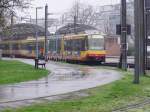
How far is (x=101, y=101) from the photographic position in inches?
671

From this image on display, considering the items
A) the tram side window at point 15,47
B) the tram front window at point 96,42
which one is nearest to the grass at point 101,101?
the tram front window at point 96,42

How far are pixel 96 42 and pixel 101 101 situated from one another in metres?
36.9

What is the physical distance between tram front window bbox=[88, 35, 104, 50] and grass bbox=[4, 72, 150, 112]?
30.6 m

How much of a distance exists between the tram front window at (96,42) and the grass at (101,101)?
1204 inches

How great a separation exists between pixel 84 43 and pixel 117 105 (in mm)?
37554

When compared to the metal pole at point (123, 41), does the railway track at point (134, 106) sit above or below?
below

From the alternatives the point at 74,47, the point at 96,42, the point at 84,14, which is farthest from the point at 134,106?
the point at 84,14

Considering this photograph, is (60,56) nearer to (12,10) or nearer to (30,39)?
(30,39)

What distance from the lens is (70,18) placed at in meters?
118

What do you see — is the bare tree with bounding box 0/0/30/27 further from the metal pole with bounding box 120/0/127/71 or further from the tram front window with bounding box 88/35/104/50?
the tram front window with bounding box 88/35/104/50

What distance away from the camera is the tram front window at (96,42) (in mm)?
53469

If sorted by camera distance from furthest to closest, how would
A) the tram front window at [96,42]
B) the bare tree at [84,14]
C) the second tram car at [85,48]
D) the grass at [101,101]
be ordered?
the bare tree at [84,14] < the tram front window at [96,42] < the second tram car at [85,48] < the grass at [101,101]

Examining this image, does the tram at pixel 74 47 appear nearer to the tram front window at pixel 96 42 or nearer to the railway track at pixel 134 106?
the tram front window at pixel 96 42

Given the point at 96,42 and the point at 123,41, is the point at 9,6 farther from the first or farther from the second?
the point at 96,42
